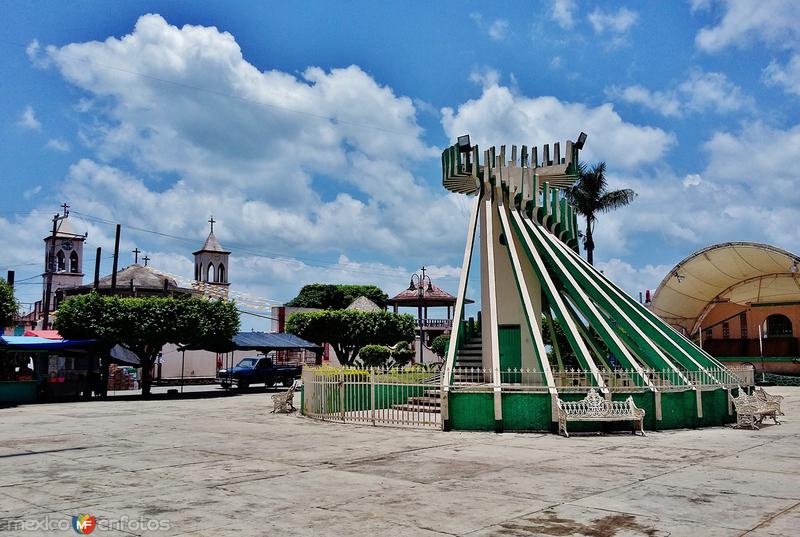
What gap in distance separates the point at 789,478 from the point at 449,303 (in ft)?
146

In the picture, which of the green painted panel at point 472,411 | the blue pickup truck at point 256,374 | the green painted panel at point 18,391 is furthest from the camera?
the blue pickup truck at point 256,374

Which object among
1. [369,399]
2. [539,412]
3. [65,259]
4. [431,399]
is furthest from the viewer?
[65,259]

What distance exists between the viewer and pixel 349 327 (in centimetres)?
3850

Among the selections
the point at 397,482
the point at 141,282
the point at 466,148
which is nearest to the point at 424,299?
the point at 141,282

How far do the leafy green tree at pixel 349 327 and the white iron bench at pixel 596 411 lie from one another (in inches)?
972

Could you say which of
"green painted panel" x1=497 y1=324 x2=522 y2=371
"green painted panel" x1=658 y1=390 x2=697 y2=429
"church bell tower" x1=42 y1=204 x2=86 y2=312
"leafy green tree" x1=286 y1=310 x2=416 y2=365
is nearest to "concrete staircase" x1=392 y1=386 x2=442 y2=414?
"green painted panel" x1=497 y1=324 x2=522 y2=371

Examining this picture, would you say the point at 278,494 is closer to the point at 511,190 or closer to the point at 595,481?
the point at 595,481

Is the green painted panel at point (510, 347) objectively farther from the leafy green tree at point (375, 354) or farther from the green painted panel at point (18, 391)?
the green painted panel at point (18, 391)

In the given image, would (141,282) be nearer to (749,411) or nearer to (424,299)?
(424,299)

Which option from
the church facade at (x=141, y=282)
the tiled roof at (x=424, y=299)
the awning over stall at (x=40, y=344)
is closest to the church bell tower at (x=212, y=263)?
the church facade at (x=141, y=282)

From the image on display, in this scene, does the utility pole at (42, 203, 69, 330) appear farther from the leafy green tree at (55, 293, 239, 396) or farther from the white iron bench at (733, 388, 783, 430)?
the white iron bench at (733, 388, 783, 430)

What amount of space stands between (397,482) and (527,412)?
625cm

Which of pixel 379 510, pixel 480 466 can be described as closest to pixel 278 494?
pixel 379 510

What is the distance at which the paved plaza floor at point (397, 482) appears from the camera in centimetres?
680
